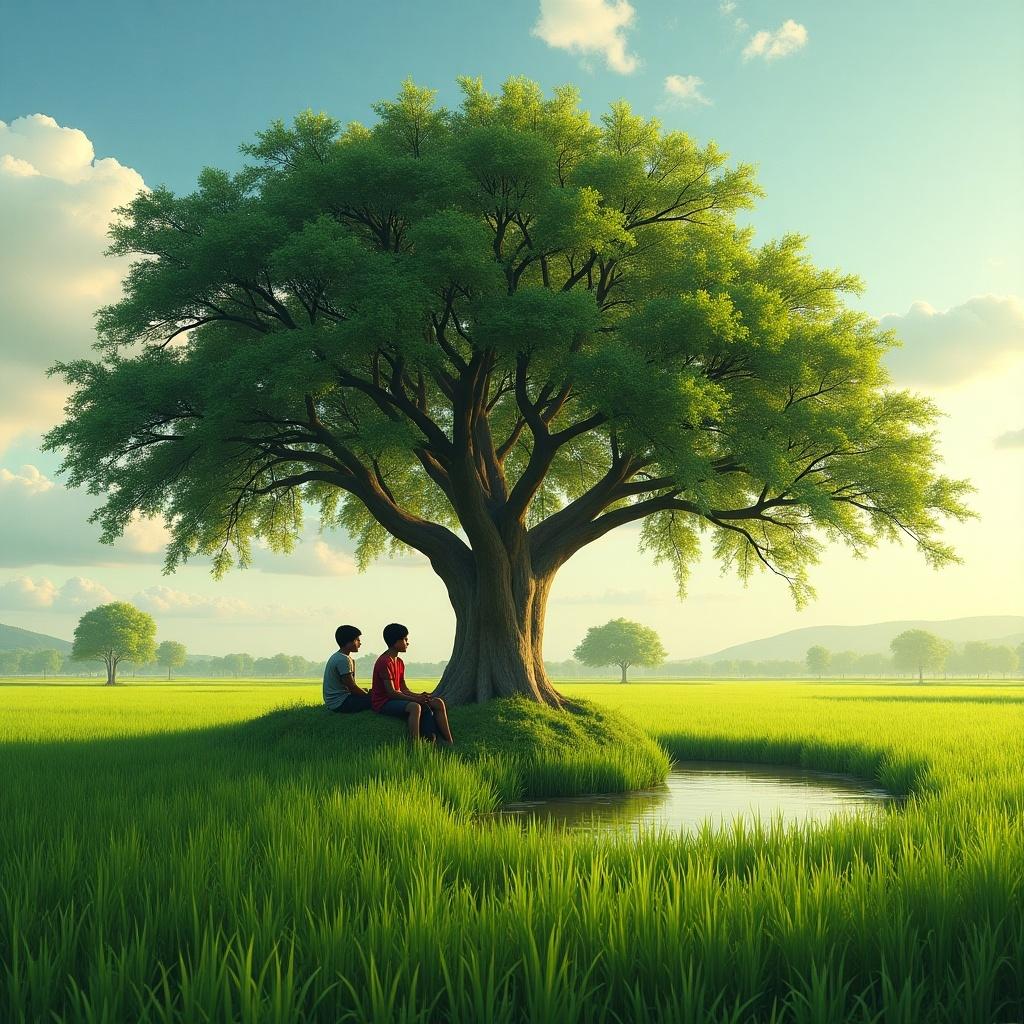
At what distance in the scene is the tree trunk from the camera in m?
23.3

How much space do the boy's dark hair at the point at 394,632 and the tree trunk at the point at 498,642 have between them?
697cm

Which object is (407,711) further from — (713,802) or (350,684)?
(713,802)

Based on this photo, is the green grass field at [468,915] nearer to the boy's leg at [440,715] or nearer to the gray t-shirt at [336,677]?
the boy's leg at [440,715]

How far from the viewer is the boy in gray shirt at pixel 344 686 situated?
57.6 feet

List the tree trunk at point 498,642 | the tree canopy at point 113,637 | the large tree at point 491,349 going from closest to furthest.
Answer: the large tree at point 491,349 < the tree trunk at point 498,642 < the tree canopy at point 113,637

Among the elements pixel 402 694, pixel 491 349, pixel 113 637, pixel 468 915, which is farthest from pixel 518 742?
pixel 113 637

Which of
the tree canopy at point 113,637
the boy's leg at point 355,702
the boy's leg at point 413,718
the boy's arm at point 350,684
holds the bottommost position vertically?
the boy's leg at point 413,718

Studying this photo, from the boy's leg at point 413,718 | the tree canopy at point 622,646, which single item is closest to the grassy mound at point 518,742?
the boy's leg at point 413,718

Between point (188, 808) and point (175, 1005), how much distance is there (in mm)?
5383

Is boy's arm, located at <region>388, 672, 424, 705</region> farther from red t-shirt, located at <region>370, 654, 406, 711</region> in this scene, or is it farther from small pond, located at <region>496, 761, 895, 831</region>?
small pond, located at <region>496, 761, 895, 831</region>

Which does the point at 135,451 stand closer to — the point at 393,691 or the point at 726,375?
the point at 393,691

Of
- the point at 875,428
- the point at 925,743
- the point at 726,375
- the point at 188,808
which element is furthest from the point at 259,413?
the point at 925,743

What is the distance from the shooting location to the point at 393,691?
17172 mm

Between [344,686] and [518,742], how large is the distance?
3884 millimetres
